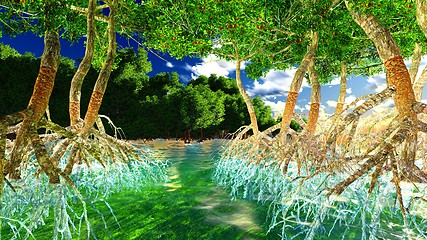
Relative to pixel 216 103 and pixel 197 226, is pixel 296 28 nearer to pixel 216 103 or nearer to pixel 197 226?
pixel 197 226

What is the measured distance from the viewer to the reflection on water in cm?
609

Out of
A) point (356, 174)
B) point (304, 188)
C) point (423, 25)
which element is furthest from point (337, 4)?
point (356, 174)

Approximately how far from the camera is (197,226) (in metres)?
6.51

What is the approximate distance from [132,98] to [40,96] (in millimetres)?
30170

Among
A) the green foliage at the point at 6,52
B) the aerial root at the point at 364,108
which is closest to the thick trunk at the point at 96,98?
the aerial root at the point at 364,108

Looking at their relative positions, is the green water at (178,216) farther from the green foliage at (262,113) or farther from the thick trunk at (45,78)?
the green foliage at (262,113)

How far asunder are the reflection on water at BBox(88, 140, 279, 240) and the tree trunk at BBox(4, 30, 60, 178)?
2.10 m

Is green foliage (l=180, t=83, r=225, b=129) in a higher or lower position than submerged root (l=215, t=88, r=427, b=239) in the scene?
higher

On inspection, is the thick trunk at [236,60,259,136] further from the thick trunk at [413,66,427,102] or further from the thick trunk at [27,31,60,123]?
the thick trunk at [27,31,60,123]

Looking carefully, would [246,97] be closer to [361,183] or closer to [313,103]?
[313,103]

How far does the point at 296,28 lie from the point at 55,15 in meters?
7.05

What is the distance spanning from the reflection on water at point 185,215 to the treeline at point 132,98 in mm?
22470

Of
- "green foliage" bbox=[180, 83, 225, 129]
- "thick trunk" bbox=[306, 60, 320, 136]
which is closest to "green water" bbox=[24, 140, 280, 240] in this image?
"thick trunk" bbox=[306, 60, 320, 136]

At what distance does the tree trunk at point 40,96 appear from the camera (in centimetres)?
507
